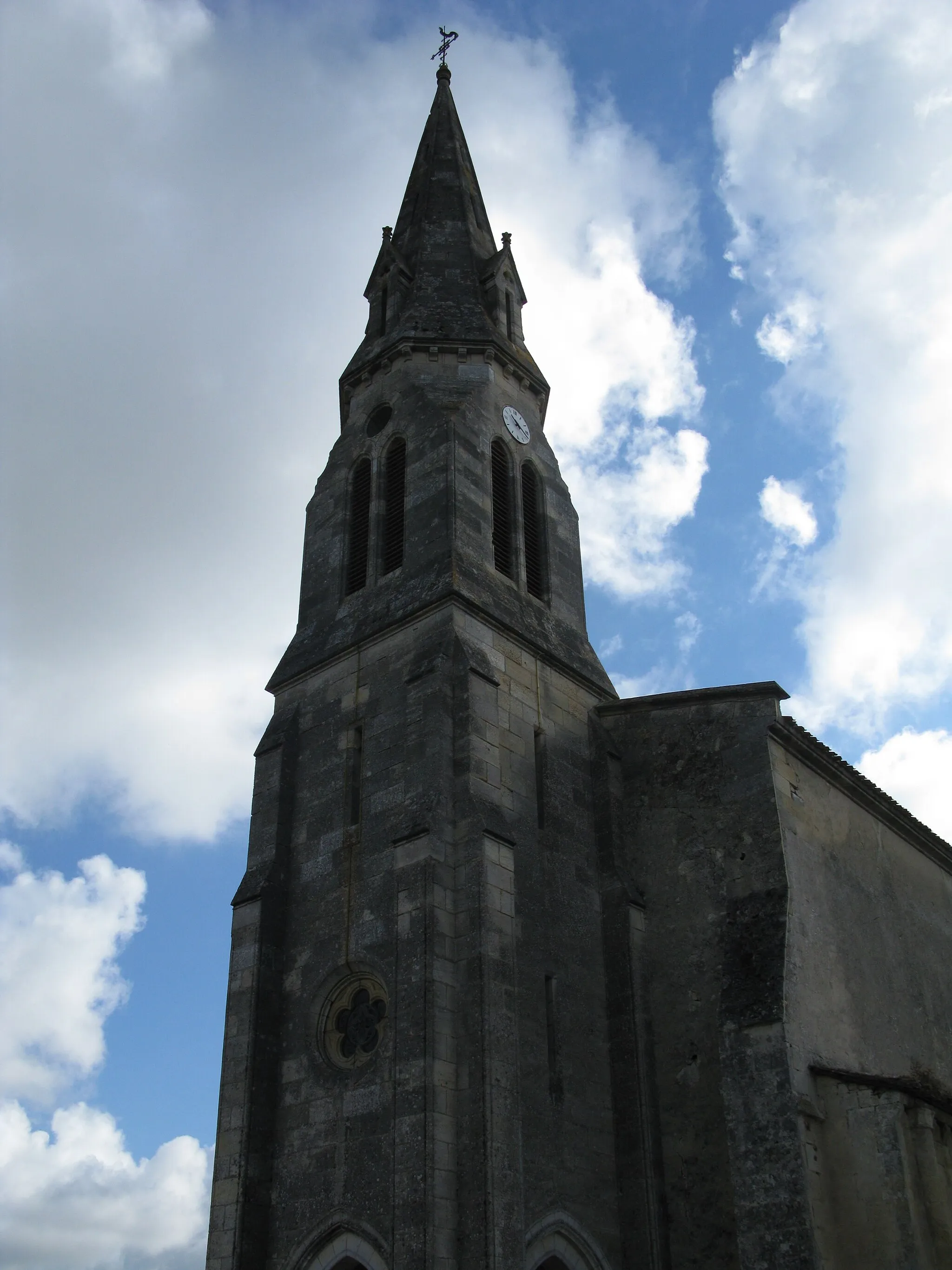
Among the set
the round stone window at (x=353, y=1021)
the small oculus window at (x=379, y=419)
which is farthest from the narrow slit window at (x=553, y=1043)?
the small oculus window at (x=379, y=419)

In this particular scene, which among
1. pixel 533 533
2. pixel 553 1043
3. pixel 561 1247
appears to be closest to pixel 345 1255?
pixel 561 1247

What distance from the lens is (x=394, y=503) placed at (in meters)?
20.8

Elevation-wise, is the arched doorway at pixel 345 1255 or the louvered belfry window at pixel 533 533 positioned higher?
the louvered belfry window at pixel 533 533

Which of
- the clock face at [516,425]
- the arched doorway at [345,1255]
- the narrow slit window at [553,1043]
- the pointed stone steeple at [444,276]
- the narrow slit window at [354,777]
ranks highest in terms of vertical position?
the pointed stone steeple at [444,276]

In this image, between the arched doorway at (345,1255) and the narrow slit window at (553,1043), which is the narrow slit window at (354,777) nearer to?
the narrow slit window at (553,1043)

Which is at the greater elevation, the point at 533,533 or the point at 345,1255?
the point at 533,533

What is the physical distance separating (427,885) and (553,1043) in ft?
9.26

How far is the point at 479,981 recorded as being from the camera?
14.6m

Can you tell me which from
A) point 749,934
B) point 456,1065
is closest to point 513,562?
point 749,934

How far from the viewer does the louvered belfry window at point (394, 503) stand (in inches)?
794

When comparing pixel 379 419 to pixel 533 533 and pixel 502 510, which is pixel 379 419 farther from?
pixel 533 533

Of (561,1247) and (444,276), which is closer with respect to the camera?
(561,1247)

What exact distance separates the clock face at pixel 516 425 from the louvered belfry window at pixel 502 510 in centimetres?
56

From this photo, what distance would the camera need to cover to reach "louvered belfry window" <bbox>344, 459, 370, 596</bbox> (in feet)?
67.8
